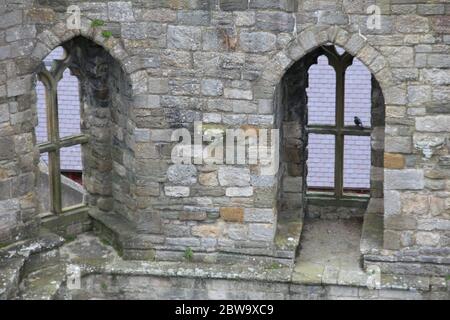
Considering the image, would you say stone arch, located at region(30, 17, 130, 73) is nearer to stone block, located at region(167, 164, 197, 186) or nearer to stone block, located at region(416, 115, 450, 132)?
stone block, located at region(167, 164, 197, 186)

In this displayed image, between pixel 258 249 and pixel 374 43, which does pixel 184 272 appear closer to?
pixel 258 249

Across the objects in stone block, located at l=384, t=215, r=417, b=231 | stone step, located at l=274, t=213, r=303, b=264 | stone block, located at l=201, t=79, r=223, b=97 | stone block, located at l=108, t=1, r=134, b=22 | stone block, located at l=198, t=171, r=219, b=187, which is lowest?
stone step, located at l=274, t=213, r=303, b=264

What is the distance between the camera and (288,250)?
46.5 feet

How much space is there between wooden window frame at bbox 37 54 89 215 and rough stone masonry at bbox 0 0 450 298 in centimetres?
45

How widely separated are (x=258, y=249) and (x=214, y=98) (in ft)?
5.65

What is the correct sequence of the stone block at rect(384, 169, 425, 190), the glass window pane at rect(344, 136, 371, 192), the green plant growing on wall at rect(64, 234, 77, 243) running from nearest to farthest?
1. the stone block at rect(384, 169, 425, 190)
2. the green plant growing on wall at rect(64, 234, 77, 243)
3. the glass window pane at rect(344, 136, 371, 192)

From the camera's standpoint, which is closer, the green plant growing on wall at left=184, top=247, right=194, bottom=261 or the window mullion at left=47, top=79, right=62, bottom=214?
the green plant growing on wall at left=184, top=247, right=194, bottom=261

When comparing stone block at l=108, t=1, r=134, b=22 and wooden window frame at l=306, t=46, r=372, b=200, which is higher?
stone block at l=108, t=1, r=134, b=22

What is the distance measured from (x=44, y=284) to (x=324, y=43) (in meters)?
3.89

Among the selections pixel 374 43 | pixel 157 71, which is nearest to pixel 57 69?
pixel 157 71

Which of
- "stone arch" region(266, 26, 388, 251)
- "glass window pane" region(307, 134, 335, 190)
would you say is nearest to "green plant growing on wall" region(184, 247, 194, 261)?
"stone arch" region(266, 26, 388, 251)

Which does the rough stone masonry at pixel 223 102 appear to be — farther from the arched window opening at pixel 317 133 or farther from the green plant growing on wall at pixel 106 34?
the arched window opening at pixel 317 133

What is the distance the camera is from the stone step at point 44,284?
13.6m

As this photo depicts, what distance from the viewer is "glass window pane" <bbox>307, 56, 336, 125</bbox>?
62.2 ft
